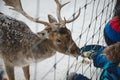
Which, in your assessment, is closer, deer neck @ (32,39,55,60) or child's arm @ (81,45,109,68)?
child's arm @ (81,45,109,68)

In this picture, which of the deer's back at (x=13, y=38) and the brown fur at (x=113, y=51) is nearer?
the brown fur at (x=113, y=51)

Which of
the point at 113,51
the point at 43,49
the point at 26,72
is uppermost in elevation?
the point at 113,51

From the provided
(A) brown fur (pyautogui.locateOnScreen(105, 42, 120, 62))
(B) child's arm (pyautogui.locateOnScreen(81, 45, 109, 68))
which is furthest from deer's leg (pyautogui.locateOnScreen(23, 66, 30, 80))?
(A) brown fur (pyautogui.locateOnScreen(105, 42, 120, 62))

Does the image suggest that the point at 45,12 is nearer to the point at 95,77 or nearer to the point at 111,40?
the point at 95,77

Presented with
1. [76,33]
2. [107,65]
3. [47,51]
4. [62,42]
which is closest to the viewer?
[107,65]

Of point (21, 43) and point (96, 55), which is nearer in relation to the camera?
point (96, 55)

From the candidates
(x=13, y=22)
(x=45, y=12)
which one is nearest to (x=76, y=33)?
(x=45, y=12)

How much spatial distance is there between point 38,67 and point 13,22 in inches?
26.9

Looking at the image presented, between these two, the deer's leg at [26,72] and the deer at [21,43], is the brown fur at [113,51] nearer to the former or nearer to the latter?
the deer at [21,43]

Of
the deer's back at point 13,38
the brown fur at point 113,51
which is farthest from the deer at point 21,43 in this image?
the brown fur at point 113,51

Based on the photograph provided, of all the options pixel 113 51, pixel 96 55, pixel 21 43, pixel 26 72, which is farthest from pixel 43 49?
pixel 113 51

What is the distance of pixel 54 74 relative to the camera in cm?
331

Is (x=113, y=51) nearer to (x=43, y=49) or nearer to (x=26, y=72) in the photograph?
(x=43, y=49)

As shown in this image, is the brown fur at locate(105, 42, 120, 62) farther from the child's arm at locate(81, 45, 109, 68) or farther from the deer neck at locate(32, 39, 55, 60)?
the deer neck at locate(32, 39, 55, 60)
